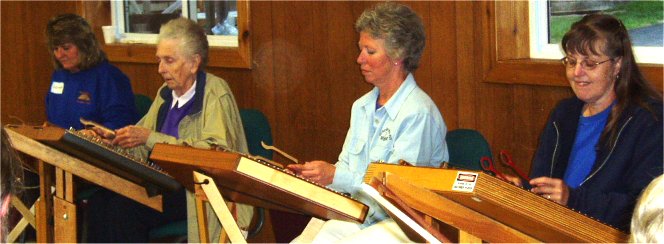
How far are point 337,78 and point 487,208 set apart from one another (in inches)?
94.7

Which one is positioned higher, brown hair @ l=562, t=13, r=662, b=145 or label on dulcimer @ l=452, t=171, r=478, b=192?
brown hair @ l=562, t=13, r=662, b=145

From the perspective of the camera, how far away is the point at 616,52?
2857 millimetres

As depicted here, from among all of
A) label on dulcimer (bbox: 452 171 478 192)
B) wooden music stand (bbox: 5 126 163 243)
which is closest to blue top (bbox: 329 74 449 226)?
wooden music stand (bbox: 5 126 163 243)

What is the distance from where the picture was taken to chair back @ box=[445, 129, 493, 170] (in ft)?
11.1

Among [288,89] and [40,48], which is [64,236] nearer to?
[288,89]

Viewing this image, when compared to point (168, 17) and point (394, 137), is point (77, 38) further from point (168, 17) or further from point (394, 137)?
point (394, 137)

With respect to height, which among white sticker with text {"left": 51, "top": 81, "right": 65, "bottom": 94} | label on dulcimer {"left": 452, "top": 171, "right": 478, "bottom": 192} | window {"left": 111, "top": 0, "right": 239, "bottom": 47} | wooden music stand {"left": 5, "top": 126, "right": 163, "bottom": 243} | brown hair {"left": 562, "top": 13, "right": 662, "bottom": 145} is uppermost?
window {"left": 111, "top": 0, "right": 239, "bottom": 47}

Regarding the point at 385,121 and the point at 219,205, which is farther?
the point at 385,121

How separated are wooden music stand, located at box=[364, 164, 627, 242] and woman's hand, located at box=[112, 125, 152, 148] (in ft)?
6.50

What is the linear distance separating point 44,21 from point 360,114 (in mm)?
3677

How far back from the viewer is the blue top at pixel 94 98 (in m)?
4.83

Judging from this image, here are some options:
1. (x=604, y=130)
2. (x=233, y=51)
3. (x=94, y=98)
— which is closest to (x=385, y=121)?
(x=604, y=130)

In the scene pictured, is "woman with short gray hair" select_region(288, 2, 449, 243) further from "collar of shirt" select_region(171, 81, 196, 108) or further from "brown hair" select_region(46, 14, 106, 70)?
"brown hair" select_region(46, 14, 106, 70)

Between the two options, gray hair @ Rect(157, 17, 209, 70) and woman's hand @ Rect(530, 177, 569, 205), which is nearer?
woman's hand @ Rect(530, 177, 569, 205)
